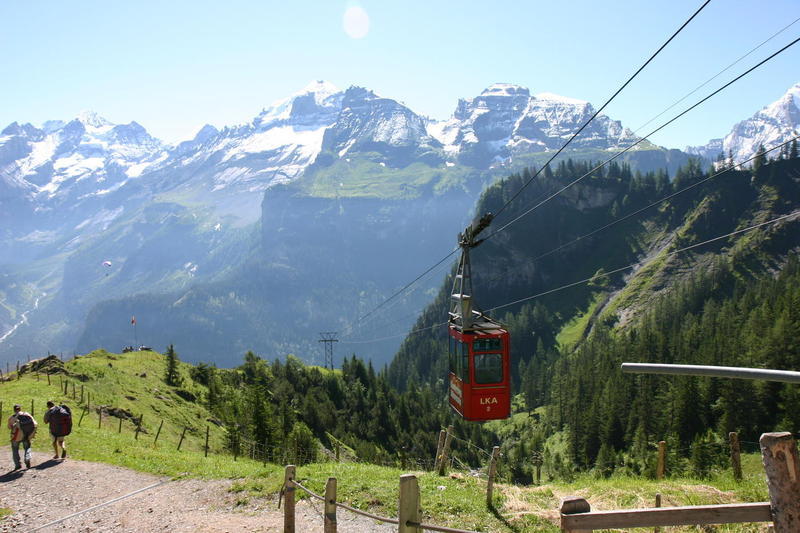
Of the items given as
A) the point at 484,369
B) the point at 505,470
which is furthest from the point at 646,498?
the point at 505,470

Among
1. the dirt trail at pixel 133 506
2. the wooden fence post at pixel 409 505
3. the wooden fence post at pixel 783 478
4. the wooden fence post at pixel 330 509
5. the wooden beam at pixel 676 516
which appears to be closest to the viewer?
the wooden fence post at pixel 783 478

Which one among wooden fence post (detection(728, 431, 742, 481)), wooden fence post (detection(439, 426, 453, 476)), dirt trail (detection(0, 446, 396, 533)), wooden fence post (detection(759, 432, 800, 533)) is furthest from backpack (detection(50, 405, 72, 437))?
wooden fence post (detection(728, 431, 742, 481))

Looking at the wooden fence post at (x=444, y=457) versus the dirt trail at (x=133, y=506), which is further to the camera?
the wooden fence post at (x=444, y=457)

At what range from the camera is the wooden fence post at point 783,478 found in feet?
19.8

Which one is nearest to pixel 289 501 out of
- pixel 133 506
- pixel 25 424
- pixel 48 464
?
pixel 133 506

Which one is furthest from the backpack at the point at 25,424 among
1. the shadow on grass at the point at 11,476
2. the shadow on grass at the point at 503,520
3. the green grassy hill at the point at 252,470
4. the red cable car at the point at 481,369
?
the shadow on grass at the point at 503,520

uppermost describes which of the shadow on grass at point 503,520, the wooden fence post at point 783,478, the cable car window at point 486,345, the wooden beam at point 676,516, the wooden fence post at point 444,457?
the cable car window at point 486,345

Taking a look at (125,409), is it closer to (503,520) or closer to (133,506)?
(133,506)

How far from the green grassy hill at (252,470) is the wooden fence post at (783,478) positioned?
8.50 m

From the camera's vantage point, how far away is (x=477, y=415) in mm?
28484

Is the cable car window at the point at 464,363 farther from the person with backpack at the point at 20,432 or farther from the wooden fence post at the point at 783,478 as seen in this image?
the wooden fence post at the point at 783,478

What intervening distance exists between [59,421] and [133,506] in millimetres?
8946

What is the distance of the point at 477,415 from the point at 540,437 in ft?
420

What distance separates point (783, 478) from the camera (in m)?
A: 6.09
